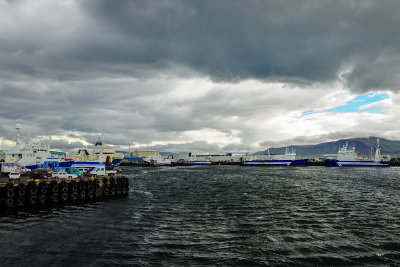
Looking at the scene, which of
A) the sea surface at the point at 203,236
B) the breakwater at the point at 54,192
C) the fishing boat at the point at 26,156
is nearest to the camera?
the sea surface at the point at 203,236

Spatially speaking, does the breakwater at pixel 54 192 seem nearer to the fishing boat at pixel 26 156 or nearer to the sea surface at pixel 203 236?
the sea surface at pixel 203 236

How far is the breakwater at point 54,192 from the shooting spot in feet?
116

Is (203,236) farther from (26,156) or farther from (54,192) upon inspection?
(26,156)

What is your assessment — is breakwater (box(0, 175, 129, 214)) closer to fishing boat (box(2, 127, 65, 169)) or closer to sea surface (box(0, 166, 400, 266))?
sea surface (box(0, 166, 400, 266))

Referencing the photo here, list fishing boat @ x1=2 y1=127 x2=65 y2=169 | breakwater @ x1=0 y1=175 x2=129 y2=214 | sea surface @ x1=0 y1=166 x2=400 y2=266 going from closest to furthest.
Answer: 1. sea surface @ x1=0 y1=166 x2=400 y2=266
2. breakwater @ x1=0 y1=175 x2=129 y2=214
3. fishing boat @ x1=2 y1=127 x2=65 y2=169

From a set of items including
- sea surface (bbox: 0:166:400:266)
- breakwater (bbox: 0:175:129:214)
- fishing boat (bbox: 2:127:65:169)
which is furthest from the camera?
fishing boat (bbox: 2:127:65:169)

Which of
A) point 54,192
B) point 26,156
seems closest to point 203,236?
point 54,192

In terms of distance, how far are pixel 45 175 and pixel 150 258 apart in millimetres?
40584

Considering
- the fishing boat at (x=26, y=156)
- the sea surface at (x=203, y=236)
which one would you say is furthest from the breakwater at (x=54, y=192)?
the fishing boat at (x=26, y=156)

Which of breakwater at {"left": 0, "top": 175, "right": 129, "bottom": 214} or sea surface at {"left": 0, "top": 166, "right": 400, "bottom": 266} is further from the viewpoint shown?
breakwater at {"left": 0, "top": 175, "right": 129, "bottom": 214}

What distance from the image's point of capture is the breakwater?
35.3 m

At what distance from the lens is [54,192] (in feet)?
130

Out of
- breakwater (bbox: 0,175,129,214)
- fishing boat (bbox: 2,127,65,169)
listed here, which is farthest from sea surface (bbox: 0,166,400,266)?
fishing boat (bbox: 2,127,65,169)

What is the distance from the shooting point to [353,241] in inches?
885
